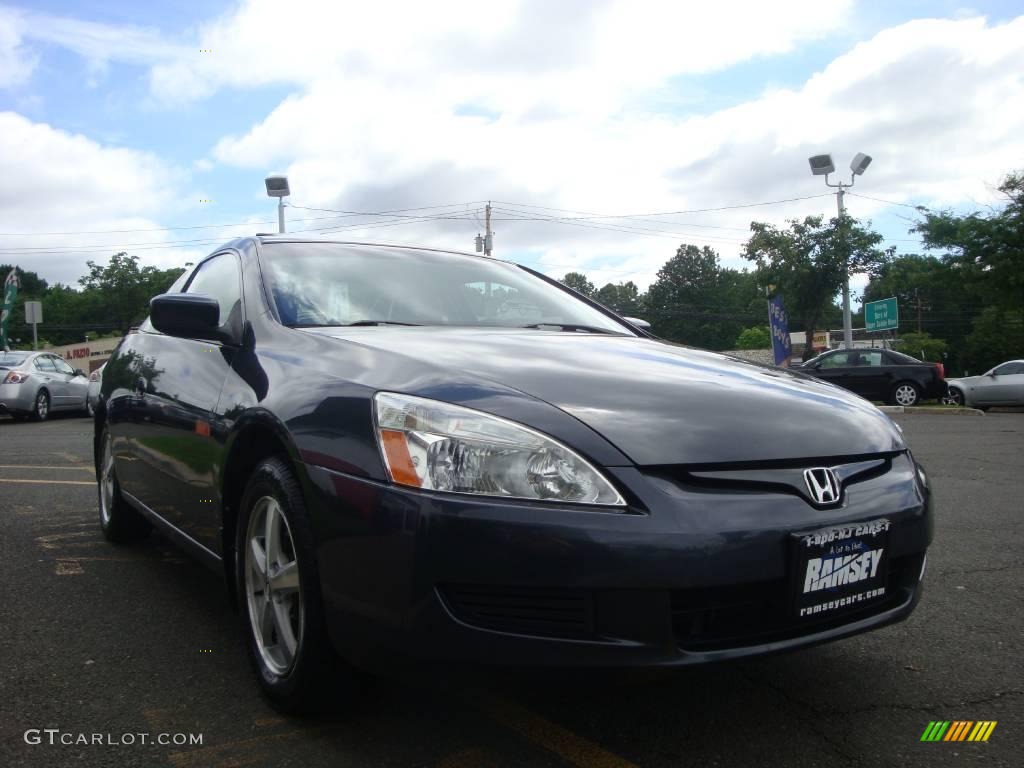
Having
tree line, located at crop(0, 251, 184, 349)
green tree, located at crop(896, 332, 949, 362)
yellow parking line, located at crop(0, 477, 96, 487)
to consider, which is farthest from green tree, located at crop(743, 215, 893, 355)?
tree line, located at crop(0, 251, 184, 349)

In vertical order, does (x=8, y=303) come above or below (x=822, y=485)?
above

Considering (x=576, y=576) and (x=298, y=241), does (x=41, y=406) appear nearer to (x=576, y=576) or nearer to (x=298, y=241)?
(x=298, y=241)

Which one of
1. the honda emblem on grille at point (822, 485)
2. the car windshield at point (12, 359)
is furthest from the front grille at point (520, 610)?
the car windshield at point (12, 359)

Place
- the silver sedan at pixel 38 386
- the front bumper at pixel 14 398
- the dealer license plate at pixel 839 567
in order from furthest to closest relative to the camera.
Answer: the silver sedan at pixel 38 386 < the front bumper at pixel 14 398 < the dealer license plate at pixel 839 567

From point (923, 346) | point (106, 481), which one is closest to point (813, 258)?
point (106, 481)

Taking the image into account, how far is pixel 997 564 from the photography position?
4160 millimetres

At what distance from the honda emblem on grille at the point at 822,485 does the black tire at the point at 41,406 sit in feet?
52.6

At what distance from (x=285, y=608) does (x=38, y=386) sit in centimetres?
1517

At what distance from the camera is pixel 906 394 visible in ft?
64.5

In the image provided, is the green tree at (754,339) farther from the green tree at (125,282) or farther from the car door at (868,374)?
the car door at (868,374)

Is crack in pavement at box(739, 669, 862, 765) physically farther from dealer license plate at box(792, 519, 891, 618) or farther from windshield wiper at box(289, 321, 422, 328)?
windshield wiper at box(289, 321, 422, 328)

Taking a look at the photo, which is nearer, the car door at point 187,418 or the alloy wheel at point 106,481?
the car door at point 187,418

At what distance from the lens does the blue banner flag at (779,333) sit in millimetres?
23953

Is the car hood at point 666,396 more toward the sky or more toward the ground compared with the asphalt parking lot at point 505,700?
more toward the sky
